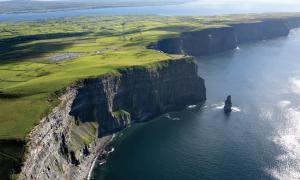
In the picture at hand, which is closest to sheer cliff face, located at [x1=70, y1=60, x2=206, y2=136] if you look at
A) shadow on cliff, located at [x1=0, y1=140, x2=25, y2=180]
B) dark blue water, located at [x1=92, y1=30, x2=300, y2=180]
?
dark blue water, located at [x1=92, y1=30, x2=300, y2=180]

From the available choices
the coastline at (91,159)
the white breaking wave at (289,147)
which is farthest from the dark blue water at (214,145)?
the coastline at (91,159)

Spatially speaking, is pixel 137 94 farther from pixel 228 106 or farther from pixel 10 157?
pixel 10 157

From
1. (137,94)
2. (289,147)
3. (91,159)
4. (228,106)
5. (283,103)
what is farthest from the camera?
(283,103)

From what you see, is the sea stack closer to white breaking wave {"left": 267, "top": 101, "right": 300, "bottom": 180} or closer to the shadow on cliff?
white breaking wave {"left": 267, "top": 101, "right": 300, "bottom": 180}

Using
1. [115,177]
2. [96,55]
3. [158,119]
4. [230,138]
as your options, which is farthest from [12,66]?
[230,138]

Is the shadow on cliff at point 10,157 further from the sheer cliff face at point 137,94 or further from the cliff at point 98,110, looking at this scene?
the sheer cliff face at point 137,94

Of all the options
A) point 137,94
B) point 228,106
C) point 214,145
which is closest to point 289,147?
point 214,145

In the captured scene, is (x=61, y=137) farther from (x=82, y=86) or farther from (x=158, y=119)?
(x=158, y=119)
